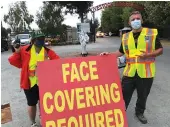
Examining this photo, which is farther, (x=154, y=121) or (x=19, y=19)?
(x=19, y=19)

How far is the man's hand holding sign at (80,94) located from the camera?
471 centimetres

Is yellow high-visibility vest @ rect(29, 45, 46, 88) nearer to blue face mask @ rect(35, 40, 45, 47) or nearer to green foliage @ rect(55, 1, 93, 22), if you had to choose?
blue face mask @ rect(35, 40, 45, 47)

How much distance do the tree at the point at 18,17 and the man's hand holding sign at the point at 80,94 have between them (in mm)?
62879

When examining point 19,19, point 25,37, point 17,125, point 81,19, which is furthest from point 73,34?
point 17,125

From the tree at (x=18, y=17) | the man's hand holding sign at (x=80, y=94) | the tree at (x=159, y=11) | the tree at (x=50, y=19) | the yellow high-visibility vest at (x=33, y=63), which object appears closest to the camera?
the man's hand holding sign at (x=80, y=94)

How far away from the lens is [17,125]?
607 cm

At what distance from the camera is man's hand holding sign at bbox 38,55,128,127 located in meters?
4.71

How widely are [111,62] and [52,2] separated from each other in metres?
47.8

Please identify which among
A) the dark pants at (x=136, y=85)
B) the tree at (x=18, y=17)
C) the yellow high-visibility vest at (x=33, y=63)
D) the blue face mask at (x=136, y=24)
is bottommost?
the tree at (x=18, y=17)

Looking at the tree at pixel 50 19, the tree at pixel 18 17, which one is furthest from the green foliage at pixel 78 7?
the tree at pixel 18 17

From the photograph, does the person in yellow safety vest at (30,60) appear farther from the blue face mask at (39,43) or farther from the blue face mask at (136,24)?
the blue face mask at (136,24)

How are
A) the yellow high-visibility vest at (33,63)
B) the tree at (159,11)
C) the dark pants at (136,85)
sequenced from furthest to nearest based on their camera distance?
the tree at (159,11), the dark pants at (136,85), the yellow high-visibility vest at (33,63)

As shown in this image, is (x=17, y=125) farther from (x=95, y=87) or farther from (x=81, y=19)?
(x=81, y=19)

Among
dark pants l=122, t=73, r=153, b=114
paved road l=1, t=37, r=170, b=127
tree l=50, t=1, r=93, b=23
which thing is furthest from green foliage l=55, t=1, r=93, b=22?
dark pants l=122, t=73, r=153, b=114
